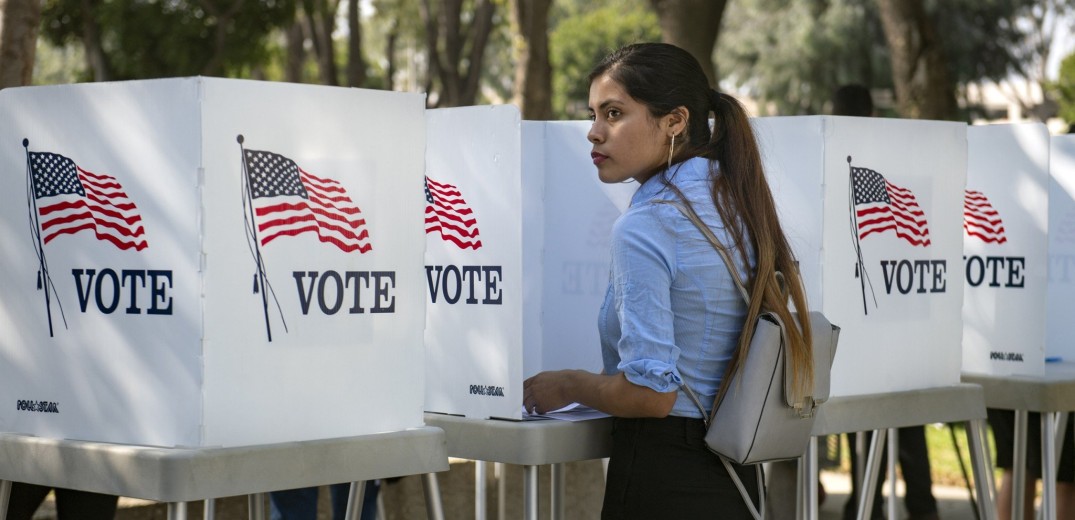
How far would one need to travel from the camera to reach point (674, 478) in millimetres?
2707

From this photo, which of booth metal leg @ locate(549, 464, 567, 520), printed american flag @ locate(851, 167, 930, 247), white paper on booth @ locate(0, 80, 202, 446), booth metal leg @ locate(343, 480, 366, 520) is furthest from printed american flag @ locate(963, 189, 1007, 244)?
white paper on booth @ locate(0, 80, 202, 446)

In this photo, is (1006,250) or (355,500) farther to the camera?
(1006,250)

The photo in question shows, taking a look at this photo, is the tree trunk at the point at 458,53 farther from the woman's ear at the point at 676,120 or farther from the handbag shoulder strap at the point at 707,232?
the handbag shoulder strap at the point at 707,232

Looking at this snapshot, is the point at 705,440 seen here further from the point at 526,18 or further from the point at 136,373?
the point at 526,18

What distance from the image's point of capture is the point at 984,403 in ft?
12.9

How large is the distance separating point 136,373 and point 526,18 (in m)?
8.31

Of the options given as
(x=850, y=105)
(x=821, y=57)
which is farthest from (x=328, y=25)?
(x=821, y=57)

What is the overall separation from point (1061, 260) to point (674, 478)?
2.43 metres

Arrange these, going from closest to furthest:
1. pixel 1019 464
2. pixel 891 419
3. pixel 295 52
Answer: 1. pixel 891 419
2. pixel 1019 464
3. pixel 295 52

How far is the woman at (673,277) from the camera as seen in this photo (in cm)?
257

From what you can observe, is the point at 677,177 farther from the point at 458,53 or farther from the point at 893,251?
the point at 458,53

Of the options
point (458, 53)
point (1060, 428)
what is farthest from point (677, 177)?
point (458, 53)

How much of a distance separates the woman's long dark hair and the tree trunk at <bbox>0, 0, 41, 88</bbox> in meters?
2.30

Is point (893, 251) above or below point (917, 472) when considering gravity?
above
